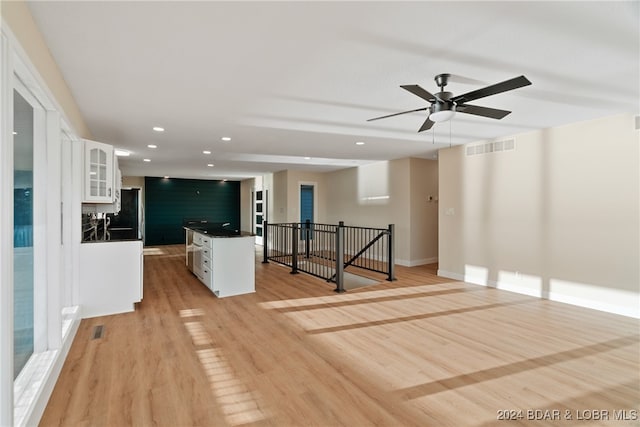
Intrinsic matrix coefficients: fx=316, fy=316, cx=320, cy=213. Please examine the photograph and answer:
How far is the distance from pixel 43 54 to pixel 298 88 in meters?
1.93

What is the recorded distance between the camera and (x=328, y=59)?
2500 millimetres

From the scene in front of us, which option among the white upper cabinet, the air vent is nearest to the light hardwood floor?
the white upper cabinet

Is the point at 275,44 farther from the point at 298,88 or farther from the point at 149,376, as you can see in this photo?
the point at 149,376

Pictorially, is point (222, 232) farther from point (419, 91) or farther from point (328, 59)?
point (419, 91)

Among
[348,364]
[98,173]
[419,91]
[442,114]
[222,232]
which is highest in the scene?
[419,91]

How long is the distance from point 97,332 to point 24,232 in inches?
57.3

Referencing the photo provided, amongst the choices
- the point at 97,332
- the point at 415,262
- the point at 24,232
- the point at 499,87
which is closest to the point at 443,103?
the point at 499,87

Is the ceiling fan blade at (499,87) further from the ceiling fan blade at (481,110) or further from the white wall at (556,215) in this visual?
the white wall at (556,215)

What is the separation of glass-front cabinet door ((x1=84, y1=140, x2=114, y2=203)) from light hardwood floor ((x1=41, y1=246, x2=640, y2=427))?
151 cm

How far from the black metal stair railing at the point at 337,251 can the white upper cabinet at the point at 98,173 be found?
3.37 meters

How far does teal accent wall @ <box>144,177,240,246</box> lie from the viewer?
35.5 feet

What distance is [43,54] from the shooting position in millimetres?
2193

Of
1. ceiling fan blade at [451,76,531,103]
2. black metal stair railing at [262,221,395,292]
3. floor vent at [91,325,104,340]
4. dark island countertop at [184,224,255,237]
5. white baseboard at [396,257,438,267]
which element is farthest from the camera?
white baseboard at [396,257,438,267]

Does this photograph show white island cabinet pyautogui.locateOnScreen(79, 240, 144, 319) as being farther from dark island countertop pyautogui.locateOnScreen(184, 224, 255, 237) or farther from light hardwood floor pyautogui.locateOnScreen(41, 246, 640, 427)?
dark island countertop pyautogui.locateOnScreen(184, 224, 255, 237)
